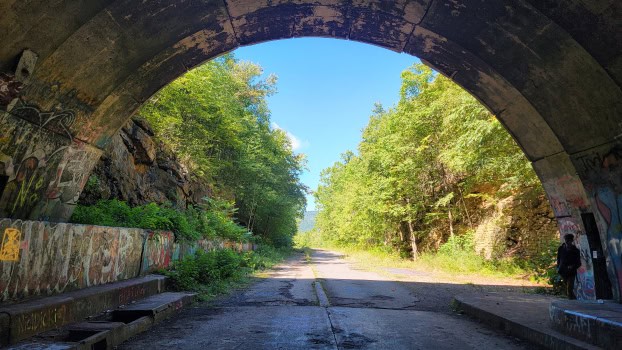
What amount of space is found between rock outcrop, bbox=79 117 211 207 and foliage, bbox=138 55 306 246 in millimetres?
1751

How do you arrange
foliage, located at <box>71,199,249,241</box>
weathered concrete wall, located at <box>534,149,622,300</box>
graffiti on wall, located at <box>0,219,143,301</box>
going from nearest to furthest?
graffiti on wall, located at <box>0,219,143,301</box>, weathered concrete wall, located at <box>534,149,622,300</box>, foliage, located at <box>71,199,249,241</box>

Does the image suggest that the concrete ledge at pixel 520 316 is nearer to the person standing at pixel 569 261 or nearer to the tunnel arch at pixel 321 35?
the person standing at pixel 569 261

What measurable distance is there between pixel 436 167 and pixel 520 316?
17579mm

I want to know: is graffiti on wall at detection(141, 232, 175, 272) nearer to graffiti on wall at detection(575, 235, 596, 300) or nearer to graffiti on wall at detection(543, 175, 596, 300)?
graffiti on wall at detection(543, 175, 596, 300)

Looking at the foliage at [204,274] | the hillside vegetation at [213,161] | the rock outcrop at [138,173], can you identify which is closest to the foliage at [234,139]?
the hillside vegetation at [213,161]

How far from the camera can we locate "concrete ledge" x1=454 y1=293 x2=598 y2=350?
5635 millimetres

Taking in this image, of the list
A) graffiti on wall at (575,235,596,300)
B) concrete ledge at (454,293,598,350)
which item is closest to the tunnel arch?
graffiti on wall at (575,235,596,300)

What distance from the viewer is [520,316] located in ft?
23.8

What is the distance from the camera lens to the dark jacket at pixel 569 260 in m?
8.06

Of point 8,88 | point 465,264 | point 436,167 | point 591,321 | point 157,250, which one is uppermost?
point 436,167

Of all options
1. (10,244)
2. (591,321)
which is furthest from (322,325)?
(10,244)

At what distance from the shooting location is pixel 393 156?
2498cm

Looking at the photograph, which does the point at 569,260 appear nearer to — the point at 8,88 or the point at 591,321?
the point at 591,321

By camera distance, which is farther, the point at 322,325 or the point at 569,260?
the point at 569,260
